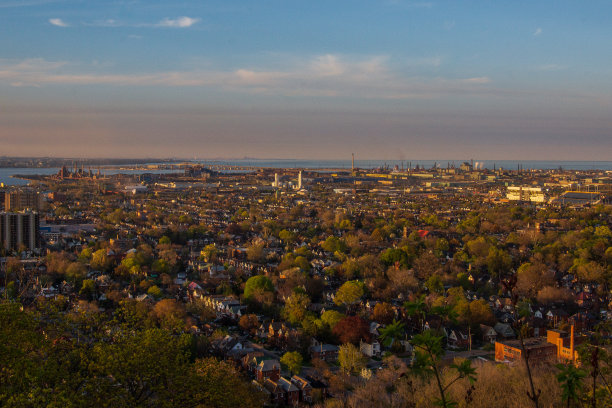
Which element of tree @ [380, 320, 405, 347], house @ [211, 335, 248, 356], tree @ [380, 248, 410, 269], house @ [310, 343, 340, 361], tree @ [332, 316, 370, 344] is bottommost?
house @ [310, 343, 340, 361]

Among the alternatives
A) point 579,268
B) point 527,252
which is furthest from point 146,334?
point 527,252

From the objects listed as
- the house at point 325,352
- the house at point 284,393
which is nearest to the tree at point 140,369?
the house at point 284,393

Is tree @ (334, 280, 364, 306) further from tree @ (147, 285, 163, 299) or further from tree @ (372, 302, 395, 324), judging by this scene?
tree @ (147, 285, 163, 299)

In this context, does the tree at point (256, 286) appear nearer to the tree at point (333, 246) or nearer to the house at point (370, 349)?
the house at point (370, 349)

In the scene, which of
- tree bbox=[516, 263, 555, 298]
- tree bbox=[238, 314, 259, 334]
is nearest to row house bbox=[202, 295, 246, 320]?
tree bbox=[238, 314, 259, 334]

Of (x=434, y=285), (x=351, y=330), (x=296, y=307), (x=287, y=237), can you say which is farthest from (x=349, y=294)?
(x=287, y=237)
